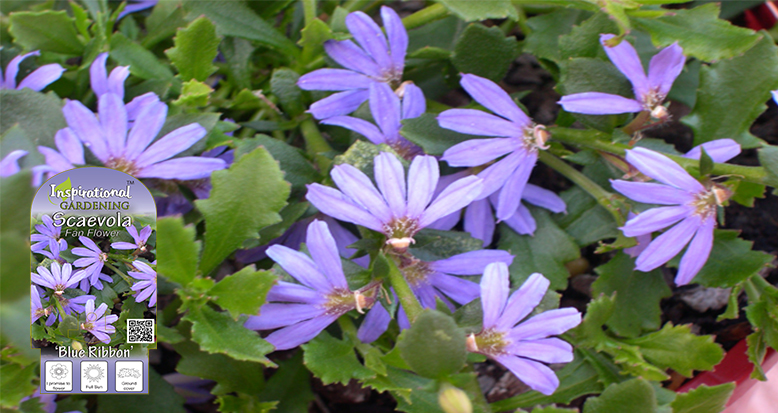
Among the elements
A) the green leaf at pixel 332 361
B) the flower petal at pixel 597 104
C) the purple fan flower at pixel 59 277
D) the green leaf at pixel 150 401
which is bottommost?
the green leaf at pixel 150 401

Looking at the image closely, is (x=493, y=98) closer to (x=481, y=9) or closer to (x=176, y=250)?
(x=481, y=9)

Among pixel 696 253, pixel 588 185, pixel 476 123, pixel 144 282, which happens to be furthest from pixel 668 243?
pixel 144 282

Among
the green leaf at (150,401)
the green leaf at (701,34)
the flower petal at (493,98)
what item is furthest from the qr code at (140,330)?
the green leaf at (701,34)

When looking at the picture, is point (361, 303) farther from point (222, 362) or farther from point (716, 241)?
point (716, 241)

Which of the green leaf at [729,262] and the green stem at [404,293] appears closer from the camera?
the green stem at [404,293]

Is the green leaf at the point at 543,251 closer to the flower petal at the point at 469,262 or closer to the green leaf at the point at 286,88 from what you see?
the flower petal at the point at 469,262

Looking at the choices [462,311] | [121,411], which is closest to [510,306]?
[462,311]

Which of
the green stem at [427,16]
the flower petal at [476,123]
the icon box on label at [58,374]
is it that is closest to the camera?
the icon box on label at [58,374]
